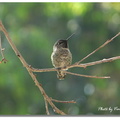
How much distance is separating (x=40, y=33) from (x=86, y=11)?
0.57 metres

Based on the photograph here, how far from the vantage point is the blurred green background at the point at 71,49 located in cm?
384

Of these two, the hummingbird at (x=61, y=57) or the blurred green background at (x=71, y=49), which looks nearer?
the hummingbird at (x=61, y=57)

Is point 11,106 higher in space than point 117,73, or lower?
lower

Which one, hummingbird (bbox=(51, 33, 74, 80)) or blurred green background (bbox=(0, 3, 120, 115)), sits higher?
blurred green background (bbox=(0, 3, 120, 115))

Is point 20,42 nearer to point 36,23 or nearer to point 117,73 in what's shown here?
point 36,23

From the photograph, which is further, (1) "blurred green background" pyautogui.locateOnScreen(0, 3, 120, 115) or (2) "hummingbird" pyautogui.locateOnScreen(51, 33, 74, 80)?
(1) "blurred green background" pyautogui.locateOnScreen(0, 3, 120, 115)

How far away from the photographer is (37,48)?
4.03 metres

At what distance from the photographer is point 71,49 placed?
13.2 feet

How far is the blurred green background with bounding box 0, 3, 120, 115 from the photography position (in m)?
3.84

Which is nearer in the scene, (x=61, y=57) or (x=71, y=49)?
(x=61, y=57)

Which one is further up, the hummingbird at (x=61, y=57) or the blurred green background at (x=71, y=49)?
the blurred green background at (x=71, y=49)

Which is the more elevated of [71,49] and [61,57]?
[71,49]

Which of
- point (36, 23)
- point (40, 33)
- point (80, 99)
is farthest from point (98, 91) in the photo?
point (36, 23)

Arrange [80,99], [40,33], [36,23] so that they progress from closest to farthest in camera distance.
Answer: [80,99] → [40,33] → [36,23]
